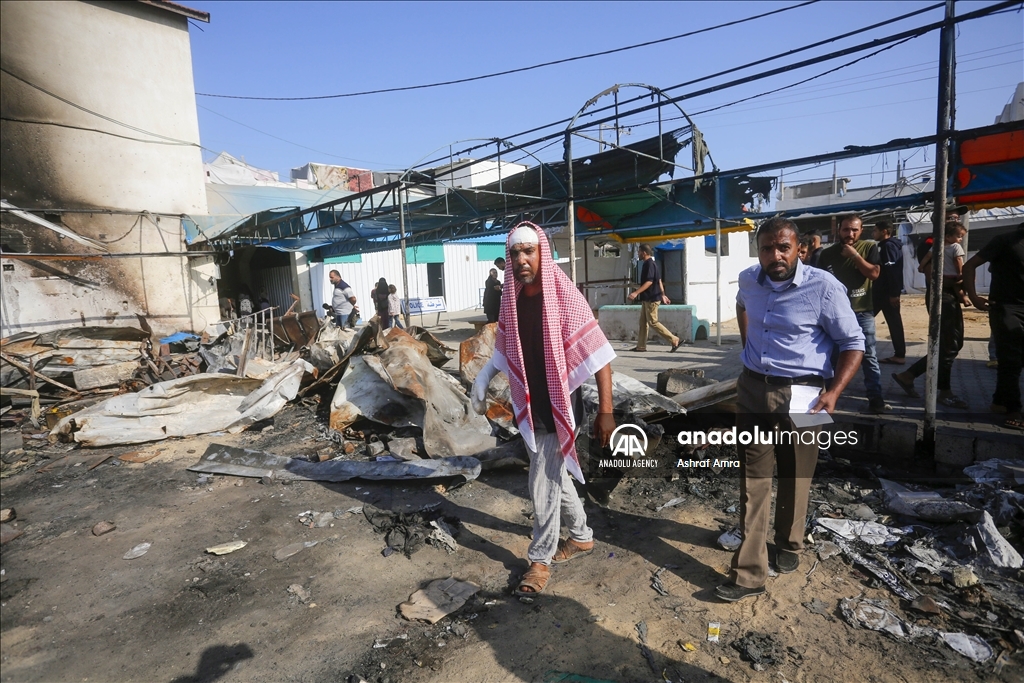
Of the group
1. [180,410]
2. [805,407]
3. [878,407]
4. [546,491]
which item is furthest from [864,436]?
[180,410]

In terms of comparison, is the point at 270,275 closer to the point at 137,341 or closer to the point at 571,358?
the point at 137,341

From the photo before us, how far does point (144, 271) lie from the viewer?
1327 centimetres

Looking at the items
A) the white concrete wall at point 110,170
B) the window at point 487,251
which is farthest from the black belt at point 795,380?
the window at point 487,251

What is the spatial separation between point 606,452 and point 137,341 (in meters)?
9.68

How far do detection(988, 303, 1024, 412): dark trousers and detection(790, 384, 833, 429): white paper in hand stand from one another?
10.9ft

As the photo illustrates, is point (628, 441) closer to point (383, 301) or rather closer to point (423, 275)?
point (383, 301)

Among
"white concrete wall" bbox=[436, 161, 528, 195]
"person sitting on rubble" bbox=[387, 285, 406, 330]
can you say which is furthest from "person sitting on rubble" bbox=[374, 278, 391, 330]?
"white concrete wall" bbox=[436, 161, 528, 195]

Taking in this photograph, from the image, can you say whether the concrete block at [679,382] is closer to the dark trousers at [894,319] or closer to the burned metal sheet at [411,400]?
the burned metal sheet at [411,400]

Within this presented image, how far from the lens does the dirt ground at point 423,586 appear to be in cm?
221

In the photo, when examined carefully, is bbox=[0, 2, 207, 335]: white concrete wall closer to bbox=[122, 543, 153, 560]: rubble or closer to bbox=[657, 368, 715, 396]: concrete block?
bbox=[122, 543, 153, 560]: rubble

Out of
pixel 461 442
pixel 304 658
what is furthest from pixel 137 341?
pixel 304 658

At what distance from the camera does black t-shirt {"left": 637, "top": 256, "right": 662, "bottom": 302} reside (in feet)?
29.9

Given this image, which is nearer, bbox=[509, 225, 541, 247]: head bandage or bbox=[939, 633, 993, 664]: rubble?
bbox=[939, 633, 993, 664]: rubble

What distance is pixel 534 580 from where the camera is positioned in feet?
9.00
